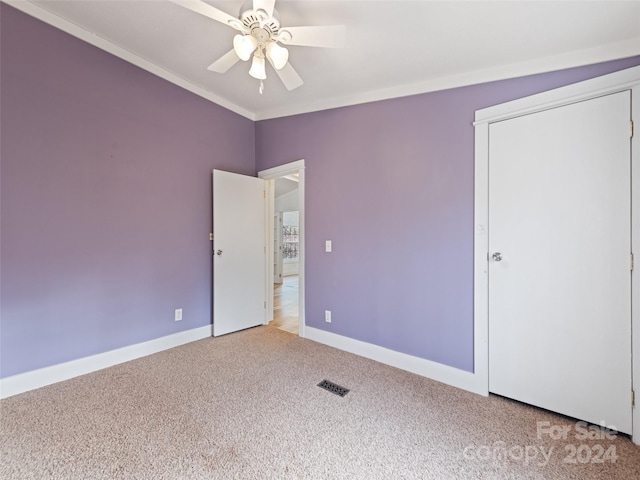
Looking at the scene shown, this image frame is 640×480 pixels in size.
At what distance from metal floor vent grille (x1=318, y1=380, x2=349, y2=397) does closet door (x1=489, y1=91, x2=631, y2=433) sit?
1.11 meters

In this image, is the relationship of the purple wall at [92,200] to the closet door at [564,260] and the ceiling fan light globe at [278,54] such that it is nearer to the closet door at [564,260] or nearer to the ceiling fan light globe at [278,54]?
the ceiling fan light globe at [278,54]

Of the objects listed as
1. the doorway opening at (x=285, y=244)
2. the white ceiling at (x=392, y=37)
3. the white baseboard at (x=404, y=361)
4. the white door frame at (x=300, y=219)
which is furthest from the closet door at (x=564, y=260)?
the doorway opening at (x=285, y=244)

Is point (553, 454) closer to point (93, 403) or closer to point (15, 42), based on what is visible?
point (93, 403)

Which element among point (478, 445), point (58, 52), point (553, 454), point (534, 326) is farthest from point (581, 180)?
point (58, 52)

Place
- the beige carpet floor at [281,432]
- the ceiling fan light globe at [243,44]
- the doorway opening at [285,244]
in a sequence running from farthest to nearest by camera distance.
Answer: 1. the doorway opening at [285,244]
2. the ceiling fan light globe at [243,44]
3. the beige carpet floor at [281,432]

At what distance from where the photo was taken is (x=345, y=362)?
2533mm

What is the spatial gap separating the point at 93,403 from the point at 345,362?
1932mm

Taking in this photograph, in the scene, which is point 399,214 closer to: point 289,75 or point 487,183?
point 487,183

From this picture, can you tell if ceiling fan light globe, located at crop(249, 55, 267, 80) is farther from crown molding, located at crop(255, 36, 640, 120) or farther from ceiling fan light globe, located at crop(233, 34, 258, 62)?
crown molding, located at crop(255, 36, 640, 120)

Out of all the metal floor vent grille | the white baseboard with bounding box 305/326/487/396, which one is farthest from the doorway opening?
the metal floor vent grille

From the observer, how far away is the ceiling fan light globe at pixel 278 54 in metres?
1.67

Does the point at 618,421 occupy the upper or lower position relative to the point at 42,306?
lower

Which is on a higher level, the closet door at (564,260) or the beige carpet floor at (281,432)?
the closet door at (564,260)

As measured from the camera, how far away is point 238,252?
330cm
